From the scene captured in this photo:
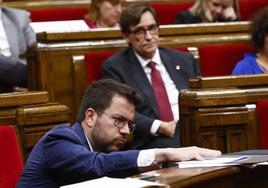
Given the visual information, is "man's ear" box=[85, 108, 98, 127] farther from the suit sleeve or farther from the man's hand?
the man's hand

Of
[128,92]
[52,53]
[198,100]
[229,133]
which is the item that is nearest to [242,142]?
[229,133]

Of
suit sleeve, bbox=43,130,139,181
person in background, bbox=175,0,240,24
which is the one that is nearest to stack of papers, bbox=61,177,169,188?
suit sleeve, bbox=43,130,139,181

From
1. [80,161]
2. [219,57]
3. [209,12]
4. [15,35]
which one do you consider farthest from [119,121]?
[209,12]

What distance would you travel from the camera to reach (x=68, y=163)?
5.69 feet

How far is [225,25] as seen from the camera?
3.29 metres

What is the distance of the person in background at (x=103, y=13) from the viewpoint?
3.51 meters

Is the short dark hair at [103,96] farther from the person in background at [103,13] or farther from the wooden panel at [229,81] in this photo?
the person in background at [103,13]

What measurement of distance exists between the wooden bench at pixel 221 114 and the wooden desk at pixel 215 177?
1.99 ft

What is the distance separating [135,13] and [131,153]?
1292 mm

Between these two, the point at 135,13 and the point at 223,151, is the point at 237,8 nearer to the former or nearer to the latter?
the point at 135,13

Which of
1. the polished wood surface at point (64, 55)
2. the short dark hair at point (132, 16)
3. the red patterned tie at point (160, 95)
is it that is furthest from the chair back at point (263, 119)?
the polished wood surface at point (64, 55)

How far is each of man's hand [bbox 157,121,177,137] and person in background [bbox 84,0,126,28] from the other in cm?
92

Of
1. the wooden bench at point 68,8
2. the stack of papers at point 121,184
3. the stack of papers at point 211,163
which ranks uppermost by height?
the wooden bench at point 68,8

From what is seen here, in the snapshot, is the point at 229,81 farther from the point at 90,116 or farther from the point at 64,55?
the point at 64,55
